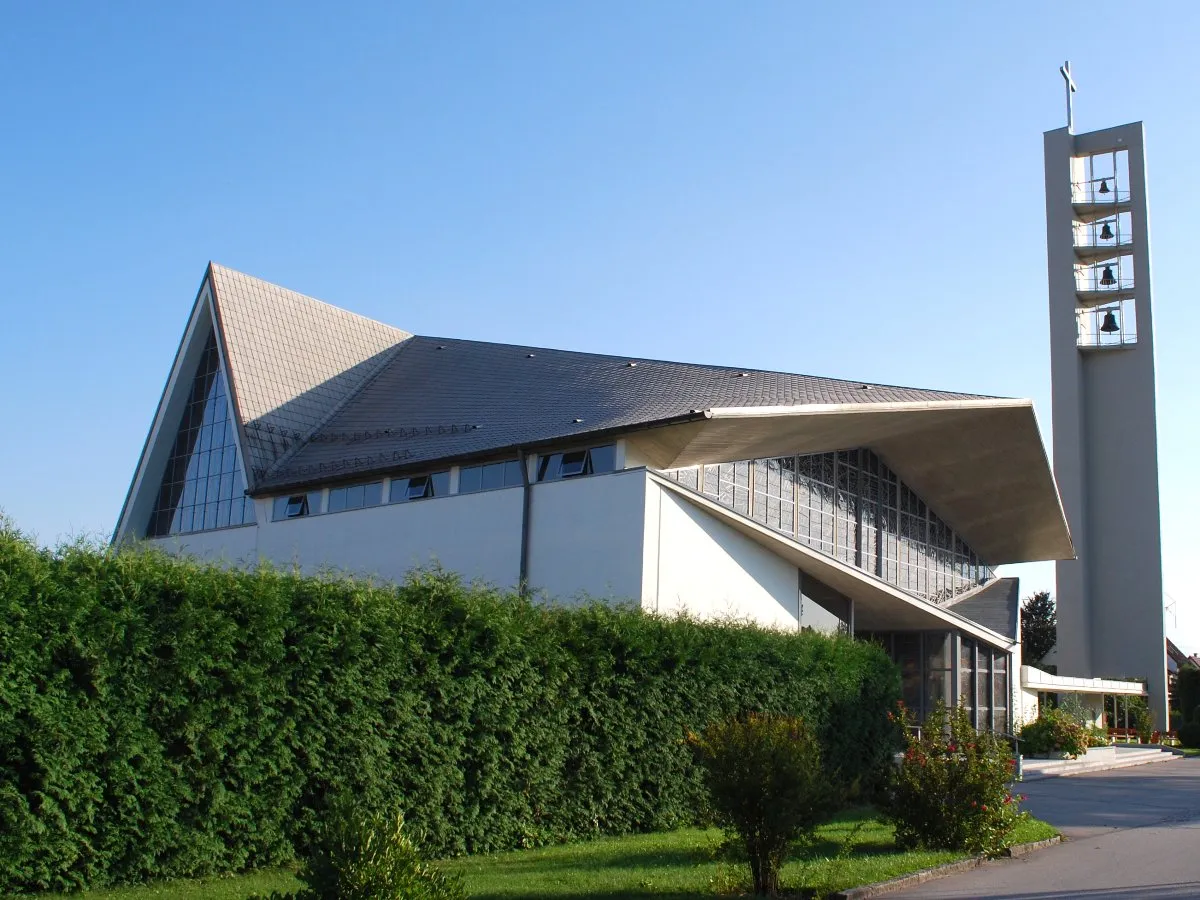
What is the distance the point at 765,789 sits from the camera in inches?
392

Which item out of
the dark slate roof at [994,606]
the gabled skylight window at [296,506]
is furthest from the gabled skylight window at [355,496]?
the dark slate roof at [994,606]

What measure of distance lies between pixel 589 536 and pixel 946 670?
35.5 ft

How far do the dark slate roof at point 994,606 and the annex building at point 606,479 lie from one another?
102 millimetres

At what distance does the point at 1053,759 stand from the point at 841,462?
868 cm

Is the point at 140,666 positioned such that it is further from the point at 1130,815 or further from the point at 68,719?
the point at 1130,815

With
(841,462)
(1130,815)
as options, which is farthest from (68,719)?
(841,462)

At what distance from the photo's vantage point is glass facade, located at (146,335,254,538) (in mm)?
26484

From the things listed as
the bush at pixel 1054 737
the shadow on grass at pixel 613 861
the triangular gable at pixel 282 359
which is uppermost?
the triangular gable at pixel 282 359

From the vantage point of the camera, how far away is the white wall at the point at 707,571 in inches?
733

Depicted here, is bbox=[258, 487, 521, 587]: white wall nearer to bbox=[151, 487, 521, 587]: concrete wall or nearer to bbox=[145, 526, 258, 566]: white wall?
bbox=[151, 487, 521, 587]: concrete wall

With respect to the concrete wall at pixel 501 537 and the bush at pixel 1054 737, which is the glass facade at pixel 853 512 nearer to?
the concrete wall at pixel 501 537

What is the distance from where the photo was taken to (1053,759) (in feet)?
88.7

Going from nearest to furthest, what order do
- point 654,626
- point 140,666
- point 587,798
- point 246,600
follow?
point 140,666 < point 246,600 < point 587,798 < point 654,626

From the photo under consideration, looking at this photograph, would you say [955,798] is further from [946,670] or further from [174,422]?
[174,422]
